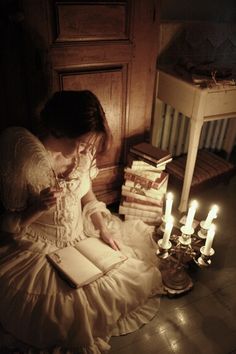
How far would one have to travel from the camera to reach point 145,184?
6.45ft

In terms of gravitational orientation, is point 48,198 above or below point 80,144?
below

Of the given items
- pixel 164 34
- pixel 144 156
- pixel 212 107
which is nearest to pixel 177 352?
pixel 144 156

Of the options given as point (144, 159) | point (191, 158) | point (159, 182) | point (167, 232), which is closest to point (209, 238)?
point (167, 232)

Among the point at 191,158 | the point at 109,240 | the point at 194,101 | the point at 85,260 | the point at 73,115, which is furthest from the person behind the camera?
the point at 191,158

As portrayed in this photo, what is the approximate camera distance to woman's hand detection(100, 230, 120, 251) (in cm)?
168

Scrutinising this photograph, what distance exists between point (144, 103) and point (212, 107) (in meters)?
0.40

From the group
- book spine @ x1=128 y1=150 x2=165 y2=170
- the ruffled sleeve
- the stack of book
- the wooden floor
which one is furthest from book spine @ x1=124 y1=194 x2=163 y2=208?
the ruffled sleeve

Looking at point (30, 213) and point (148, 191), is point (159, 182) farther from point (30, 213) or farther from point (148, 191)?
point (30, 213)

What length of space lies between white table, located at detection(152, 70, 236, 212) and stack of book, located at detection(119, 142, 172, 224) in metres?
0.25

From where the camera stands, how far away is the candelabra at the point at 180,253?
1492mm

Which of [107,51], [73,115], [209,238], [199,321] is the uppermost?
[107,51]

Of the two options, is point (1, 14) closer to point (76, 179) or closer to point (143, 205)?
point (76, 179)

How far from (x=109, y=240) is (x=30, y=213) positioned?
1.52 feet

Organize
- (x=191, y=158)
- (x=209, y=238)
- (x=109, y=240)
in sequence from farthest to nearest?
(x=191, y=158) < (x=109, y=240) < (x=209, y=238)
